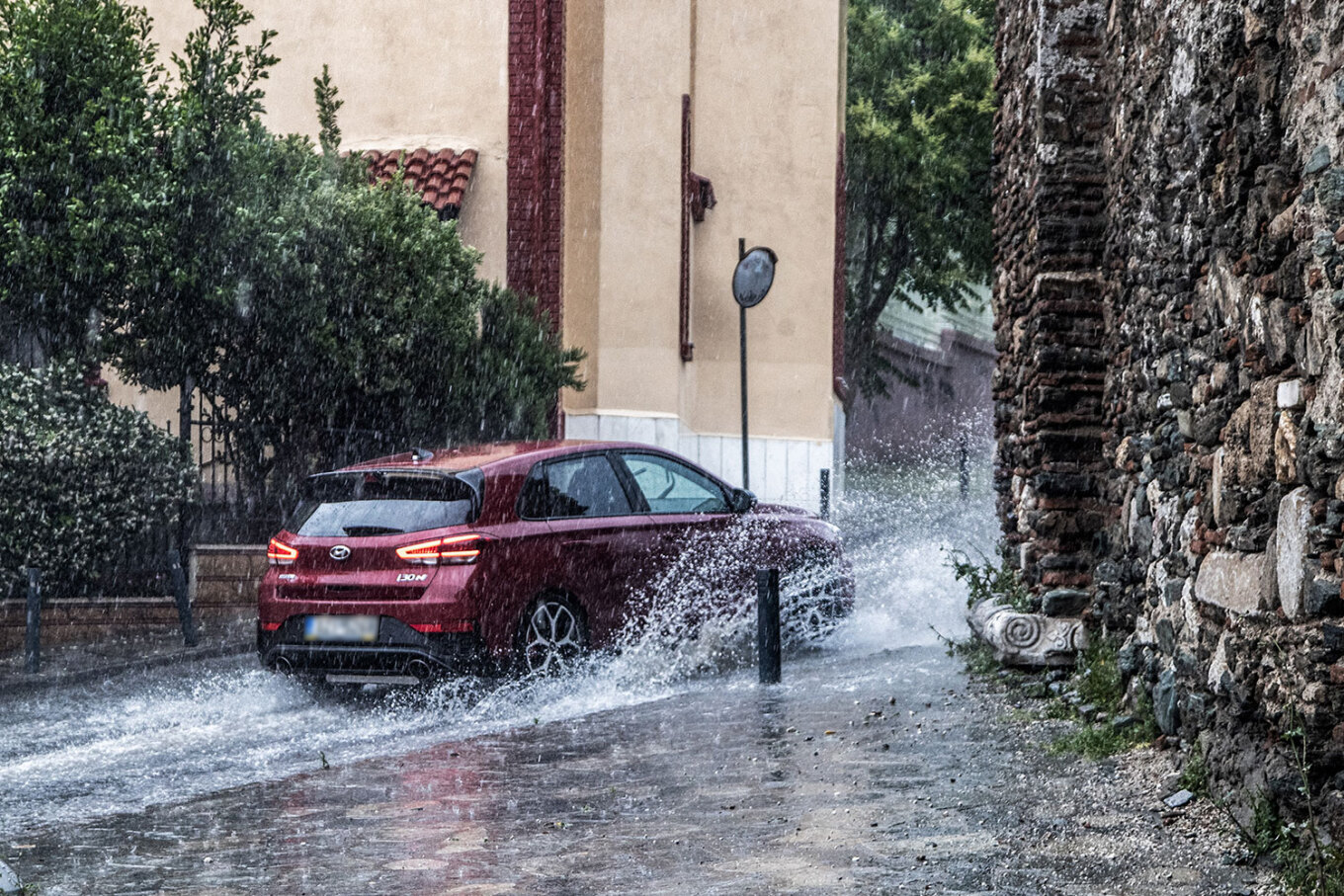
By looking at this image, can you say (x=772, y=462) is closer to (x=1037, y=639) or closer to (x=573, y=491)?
(x=573, y=491)

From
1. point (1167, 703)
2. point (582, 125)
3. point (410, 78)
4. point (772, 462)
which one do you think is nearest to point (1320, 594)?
point (1167, 703)

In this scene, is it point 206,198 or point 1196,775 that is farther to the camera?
point 206,198

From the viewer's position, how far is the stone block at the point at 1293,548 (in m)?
4.88

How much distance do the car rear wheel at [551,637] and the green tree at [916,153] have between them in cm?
2560

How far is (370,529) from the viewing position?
9.52 m

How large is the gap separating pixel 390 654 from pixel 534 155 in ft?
43.7

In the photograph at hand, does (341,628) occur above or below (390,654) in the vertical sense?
above

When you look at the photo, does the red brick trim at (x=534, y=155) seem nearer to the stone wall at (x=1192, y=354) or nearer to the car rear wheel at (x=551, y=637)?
the stone wall at (x=1192, y=354)

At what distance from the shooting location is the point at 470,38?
21.8 m

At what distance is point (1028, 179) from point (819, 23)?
51.3ft

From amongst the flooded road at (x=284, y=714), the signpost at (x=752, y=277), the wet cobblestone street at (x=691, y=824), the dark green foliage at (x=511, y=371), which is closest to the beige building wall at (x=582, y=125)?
the dark green foliage at (x=511, y=371)

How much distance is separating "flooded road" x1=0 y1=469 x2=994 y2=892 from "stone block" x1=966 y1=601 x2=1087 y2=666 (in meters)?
1.14

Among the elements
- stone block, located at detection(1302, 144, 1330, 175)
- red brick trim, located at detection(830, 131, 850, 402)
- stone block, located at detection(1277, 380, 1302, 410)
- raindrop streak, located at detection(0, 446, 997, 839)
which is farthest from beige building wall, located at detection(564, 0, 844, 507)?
stone block, located at detection(1302, 144, 1330, 175)

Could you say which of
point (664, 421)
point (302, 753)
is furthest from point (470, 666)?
point (664, 421)
